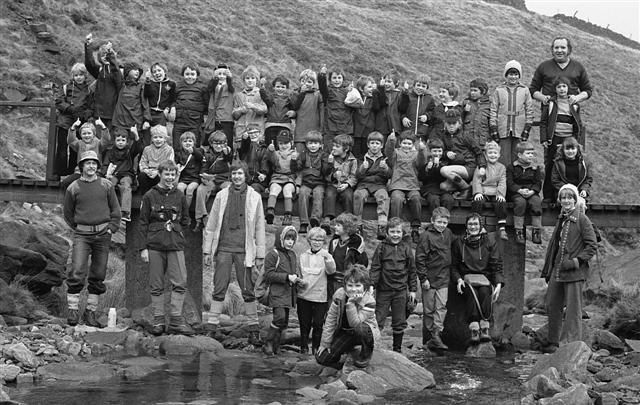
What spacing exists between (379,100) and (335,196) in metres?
1.82

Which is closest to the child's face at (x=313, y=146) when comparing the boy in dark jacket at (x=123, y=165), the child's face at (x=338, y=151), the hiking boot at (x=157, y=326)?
the child's face at (x=338, y=151)

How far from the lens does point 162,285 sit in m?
13.4

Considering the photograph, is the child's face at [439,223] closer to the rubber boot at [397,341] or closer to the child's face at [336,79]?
the rubber boot at [397,341]

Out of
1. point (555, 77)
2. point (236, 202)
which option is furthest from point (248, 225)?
point (555, 77)

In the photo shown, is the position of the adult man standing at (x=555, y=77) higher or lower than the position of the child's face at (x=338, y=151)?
higher

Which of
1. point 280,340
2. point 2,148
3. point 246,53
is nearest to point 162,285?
point 280,340

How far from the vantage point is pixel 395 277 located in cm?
1277

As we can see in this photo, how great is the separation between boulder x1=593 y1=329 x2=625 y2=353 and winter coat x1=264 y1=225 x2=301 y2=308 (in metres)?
4.08

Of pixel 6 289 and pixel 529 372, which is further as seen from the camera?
pixel 6 289

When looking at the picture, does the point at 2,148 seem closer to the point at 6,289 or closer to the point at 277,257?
the point at 6,289

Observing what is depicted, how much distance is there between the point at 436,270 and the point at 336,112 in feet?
9.80

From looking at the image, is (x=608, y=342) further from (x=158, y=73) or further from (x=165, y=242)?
(x=158, y=73)

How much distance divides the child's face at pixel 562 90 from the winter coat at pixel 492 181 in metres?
1.52

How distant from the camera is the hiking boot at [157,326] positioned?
43.3ft
